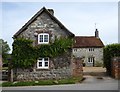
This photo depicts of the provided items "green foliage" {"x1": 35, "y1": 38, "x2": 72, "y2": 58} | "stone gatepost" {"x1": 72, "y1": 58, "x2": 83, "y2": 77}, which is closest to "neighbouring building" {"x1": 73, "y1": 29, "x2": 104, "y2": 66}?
"stone gatepost" {"x1": 72, "y1": 58, "x2": 83, "y2": 77}

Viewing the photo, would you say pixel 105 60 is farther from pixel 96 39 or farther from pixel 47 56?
pixel 96 39

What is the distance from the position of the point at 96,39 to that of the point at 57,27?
3448cm

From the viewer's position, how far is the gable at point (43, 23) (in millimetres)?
32469

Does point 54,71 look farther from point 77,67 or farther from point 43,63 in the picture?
point 77,67

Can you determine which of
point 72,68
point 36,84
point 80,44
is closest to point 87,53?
point 80,44

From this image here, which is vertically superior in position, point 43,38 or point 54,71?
point 43,38

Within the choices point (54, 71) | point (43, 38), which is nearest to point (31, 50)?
point (43, 38)

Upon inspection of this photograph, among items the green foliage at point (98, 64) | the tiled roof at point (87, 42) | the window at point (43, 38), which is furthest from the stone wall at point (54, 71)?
the green foliage at point (98, 64)

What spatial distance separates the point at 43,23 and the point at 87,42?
32430 millimetres

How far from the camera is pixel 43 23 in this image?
32.8 m

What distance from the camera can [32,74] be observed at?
32094 millimetres

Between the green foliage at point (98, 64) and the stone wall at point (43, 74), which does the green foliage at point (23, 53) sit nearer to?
the stone wall at point (43, 74)

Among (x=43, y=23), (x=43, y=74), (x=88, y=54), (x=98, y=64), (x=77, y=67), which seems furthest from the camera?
(x=88, y=54)

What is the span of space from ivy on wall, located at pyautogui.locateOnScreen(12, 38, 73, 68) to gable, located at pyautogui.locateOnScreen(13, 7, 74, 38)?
3.70ft
